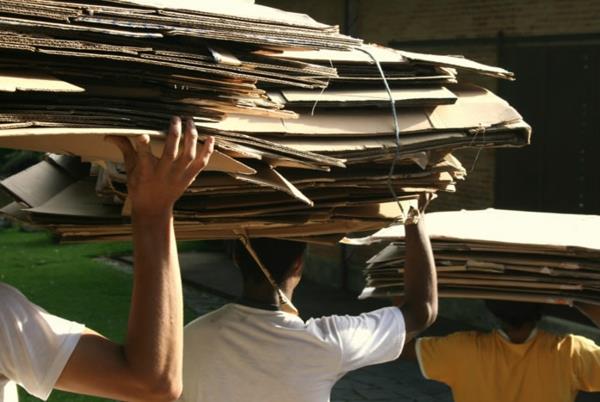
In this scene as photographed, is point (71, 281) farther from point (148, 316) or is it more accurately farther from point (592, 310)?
point (148, 316)

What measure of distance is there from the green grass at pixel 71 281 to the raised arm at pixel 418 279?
213 inches

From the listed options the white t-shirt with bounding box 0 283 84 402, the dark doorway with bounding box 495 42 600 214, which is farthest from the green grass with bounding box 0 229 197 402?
the white t-shirt with bounding box 0 283 84 402

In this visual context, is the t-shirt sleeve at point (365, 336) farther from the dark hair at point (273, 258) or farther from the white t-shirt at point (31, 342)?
the white t-shirt at point (31, 342)

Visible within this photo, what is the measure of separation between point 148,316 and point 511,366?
2.18 meters

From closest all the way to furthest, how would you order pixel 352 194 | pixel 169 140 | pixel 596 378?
pixel 169 140 → pixel 352 194 → pixel 596 378

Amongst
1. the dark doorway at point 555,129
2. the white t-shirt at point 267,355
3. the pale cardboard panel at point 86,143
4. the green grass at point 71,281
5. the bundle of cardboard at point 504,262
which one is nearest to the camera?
the pale cardboard panel at point 86,143

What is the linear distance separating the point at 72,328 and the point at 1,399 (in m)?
0.23

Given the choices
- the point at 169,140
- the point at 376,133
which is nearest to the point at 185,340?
the point at 376,133

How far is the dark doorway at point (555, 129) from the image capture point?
9672 mm

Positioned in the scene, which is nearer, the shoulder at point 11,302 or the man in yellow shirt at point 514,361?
the shoulder at point 11,302

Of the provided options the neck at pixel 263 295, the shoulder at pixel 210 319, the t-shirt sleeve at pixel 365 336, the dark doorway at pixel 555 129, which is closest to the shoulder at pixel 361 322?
the t-shirt sleeve at pixel 365 336

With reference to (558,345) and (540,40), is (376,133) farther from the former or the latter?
(540,40)

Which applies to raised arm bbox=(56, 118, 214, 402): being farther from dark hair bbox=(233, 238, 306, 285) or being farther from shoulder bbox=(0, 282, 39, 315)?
dark hair bbox=(233, 238, 306, 285)

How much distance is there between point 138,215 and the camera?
231cm
